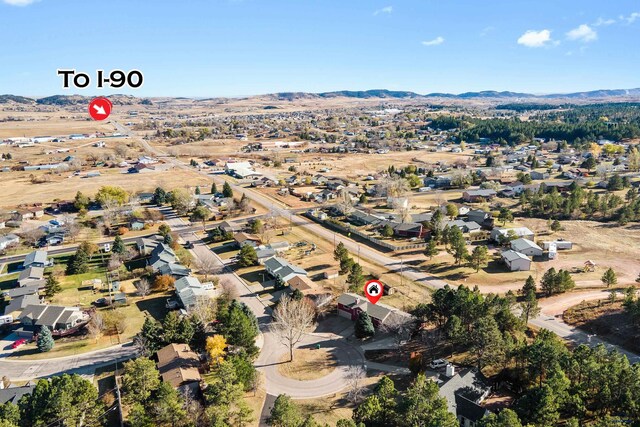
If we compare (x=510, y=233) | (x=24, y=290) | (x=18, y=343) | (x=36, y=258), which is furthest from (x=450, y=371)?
(x=36, y=258)

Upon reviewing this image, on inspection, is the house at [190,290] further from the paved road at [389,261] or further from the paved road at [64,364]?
the paved road at [389,261]

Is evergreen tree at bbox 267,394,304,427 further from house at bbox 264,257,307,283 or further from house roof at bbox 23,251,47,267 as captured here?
house roof at bbox 23,251,47,267

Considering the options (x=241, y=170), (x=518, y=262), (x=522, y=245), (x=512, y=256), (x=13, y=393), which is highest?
(x=241, y=170)

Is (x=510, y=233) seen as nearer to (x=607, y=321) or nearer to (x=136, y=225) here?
(x=607, y=321)

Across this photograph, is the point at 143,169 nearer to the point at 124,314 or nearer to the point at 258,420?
the point at 124,314

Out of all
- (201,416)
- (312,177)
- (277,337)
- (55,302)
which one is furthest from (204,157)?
(201,416)

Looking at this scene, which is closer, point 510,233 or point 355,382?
point 355,382

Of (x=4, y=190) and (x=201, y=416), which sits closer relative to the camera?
(x=201, y=416)
